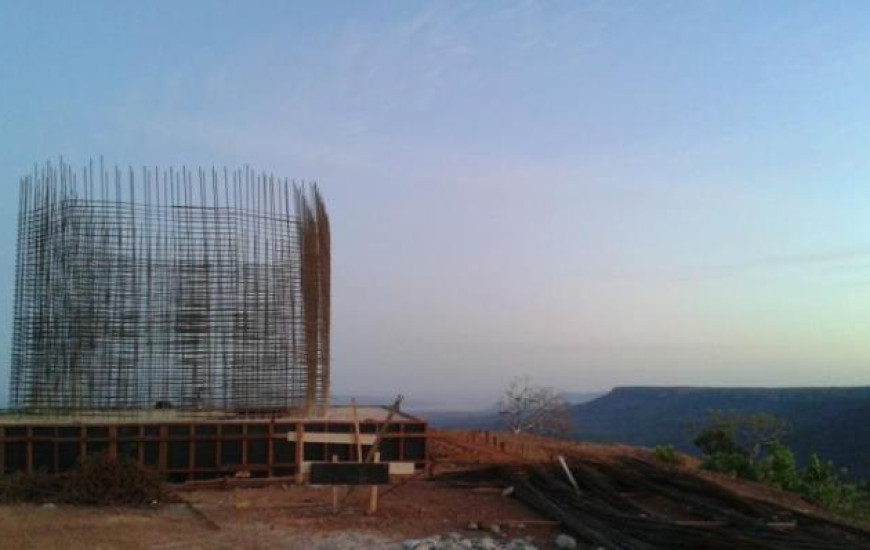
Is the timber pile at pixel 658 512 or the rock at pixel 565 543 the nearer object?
the timber pile at pixel 658 512

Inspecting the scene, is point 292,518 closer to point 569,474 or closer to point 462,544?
point 462,544

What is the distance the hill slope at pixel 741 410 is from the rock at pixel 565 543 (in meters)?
16.5

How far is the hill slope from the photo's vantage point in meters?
36.2

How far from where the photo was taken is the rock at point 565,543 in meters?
9.56

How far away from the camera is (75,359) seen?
14172mm

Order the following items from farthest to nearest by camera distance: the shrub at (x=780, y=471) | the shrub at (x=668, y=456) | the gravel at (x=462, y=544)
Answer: the shrub at (x=668, y=456) → the shrub at (x=780, y=471) → the gravel at (x=462, y=544)

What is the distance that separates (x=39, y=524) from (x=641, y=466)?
28.7ft

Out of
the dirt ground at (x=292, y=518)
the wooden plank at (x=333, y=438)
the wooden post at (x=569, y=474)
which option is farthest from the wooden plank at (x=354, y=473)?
the wooden plank at (x=333, y=438)

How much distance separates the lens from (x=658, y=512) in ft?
37.9

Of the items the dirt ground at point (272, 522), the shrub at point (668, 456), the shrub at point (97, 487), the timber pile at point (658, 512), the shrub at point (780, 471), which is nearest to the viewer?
the timber pile at point (658, 512)

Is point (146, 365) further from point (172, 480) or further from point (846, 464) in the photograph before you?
point (846, 464)

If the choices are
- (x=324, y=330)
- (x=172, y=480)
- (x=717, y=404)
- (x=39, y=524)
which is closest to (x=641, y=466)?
(x=324, y=330)

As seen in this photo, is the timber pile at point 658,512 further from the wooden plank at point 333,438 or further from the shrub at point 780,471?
the shrub at point 780,471

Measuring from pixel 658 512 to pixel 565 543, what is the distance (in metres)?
2.45
